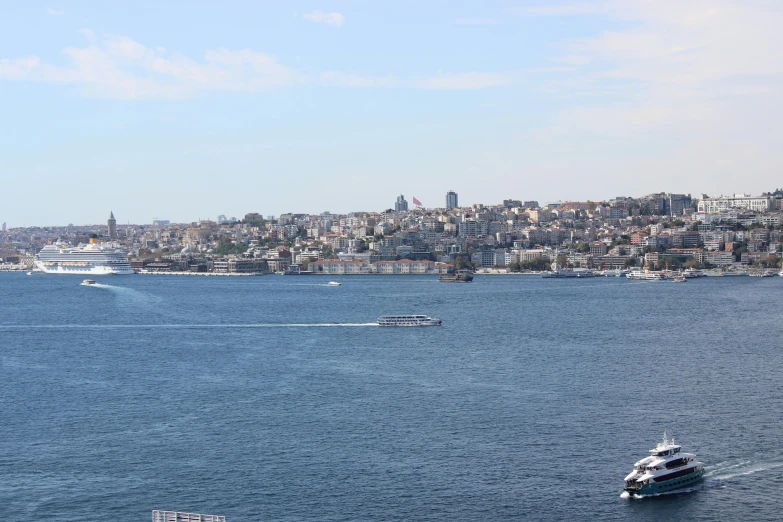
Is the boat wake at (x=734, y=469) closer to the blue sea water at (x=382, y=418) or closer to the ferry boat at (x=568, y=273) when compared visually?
the blue sea water at (x=382, y=418)

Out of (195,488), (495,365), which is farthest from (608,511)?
(495,365)

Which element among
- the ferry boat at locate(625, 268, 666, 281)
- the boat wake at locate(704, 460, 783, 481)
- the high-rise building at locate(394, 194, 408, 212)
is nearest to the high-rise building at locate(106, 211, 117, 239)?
the high-rise building at locate(394, 194, 408, 212)

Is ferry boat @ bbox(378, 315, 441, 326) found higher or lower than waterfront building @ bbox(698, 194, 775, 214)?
lower

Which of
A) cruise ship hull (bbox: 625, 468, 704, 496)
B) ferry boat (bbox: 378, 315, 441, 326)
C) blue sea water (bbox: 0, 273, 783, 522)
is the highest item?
ferry boat (bbox: 378, 315, 441, 326)

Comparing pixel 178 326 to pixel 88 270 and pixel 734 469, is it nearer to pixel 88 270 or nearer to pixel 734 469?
pixel 734 469

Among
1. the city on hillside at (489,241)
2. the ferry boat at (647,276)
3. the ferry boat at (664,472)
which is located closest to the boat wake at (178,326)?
the ferry boat at (664,472)

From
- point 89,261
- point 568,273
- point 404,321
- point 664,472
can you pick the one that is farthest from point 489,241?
point 664,472

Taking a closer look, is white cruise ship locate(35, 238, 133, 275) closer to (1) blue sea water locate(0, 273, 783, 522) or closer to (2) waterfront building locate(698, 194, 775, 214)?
(1) blue sea water locate(0, 273, 783, 522)
